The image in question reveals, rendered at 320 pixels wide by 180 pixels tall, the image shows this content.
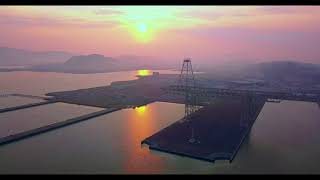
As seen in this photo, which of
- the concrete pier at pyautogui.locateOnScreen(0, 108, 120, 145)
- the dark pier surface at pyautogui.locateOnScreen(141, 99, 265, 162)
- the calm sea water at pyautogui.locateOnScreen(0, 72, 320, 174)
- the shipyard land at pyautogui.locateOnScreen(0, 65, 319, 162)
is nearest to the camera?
the calm sea water at pyautogui.locateOnScreen(0, 72, 320, 174)

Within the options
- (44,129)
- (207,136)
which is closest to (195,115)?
(207,136)

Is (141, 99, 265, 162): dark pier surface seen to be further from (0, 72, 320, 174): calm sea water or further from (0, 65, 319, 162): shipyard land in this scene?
(0, 72, 320, 174): calm sea water

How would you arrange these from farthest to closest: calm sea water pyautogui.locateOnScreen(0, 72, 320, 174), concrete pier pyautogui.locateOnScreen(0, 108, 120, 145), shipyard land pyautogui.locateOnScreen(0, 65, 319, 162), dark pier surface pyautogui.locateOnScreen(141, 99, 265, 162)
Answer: concrete pier pyautogui.locateOnScreen(0, 108, 120, 145), shipyard land pyautogui.locateOnScreen(0, 65, 319, 162), dark pier surface pyautogui.locateOnScreen(141, 99, 265, 162), calm sea water pyautogui.locateOnScreen(0, 72, 320, 174)

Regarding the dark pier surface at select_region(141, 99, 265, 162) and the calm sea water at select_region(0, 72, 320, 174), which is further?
the dark pier surface at select_region(141, 99, 265, 162)

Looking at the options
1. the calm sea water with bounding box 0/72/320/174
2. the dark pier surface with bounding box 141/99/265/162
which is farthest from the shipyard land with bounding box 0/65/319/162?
the calm sea water with bounding box 0/72/320/174

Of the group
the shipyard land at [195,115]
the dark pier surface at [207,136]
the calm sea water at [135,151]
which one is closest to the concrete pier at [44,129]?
the shipyard land at [195,115]

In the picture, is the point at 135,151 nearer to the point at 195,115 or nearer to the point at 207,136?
the point at 207,136
